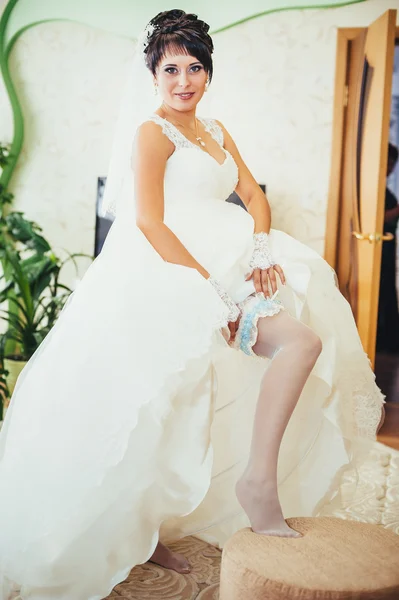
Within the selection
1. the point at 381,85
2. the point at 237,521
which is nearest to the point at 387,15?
the point at 381,85

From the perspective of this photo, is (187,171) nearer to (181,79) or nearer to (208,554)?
(181,79)

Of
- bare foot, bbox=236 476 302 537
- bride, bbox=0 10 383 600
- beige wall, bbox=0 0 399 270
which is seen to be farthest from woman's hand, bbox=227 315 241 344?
beige wall, bbox=0 0 399 270

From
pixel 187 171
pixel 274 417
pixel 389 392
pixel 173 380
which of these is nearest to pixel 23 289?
pixel 187 171

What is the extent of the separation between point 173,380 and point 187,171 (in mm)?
673

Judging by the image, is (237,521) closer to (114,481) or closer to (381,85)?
(114,481)

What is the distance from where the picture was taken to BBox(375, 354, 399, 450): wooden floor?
3.59 meters

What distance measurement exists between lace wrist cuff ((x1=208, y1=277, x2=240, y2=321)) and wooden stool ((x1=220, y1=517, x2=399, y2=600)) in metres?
0.54

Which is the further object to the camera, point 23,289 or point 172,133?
point 23,289

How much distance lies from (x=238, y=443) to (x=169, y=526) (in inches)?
13.5

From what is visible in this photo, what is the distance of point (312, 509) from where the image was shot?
2.04m

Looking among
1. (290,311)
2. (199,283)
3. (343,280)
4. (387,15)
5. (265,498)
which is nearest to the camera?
(265,498)

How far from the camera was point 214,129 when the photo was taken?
84.3 inches

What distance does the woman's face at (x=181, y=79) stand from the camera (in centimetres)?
191

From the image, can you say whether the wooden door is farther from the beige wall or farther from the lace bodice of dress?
the lace bodice of dress
